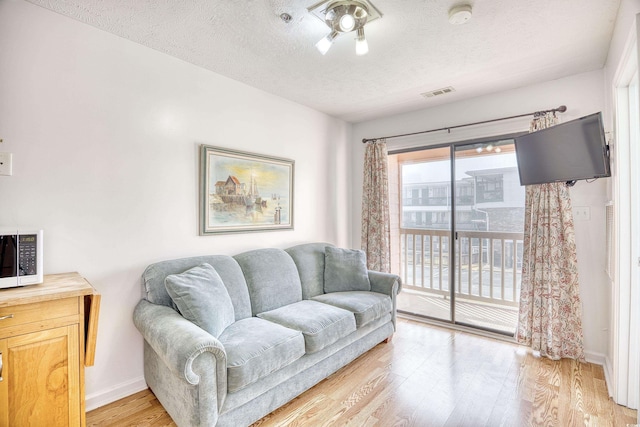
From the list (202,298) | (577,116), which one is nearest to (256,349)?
(202,298)

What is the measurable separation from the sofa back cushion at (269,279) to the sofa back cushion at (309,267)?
103 millimetres

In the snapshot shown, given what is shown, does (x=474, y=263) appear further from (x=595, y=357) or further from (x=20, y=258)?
(x=20, y=258)

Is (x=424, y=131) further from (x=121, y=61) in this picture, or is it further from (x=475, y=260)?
(x=121, y=61)

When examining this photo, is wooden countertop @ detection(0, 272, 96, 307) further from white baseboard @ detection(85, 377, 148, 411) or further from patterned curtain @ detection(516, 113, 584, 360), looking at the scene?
patterned curtain @ detection(516, 113, 584, 360)

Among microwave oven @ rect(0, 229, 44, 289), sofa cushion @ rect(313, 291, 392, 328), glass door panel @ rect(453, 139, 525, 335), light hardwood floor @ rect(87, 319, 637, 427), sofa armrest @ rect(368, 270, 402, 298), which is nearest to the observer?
microwave oven @ rect(0, 229, 44, 289)

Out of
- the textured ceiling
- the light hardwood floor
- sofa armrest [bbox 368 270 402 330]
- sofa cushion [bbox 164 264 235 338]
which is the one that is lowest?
the light hardwood floor

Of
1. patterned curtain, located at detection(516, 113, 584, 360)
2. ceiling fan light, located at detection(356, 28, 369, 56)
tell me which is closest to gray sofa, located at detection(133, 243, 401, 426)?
patterned curtain, located at detection(516, 113, 584, 360)

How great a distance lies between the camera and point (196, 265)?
240 centimetres

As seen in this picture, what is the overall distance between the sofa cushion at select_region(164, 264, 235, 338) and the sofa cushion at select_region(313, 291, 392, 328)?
96 cm

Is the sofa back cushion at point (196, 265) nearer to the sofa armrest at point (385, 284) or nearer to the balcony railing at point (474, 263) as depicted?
the sofa armrest at point (385, 284)

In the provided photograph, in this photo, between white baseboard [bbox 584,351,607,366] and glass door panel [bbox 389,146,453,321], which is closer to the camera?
white baseboard [bbox 584,351,607,366]

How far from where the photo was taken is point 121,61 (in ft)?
7.20

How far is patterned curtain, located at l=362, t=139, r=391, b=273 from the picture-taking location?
12.6ft

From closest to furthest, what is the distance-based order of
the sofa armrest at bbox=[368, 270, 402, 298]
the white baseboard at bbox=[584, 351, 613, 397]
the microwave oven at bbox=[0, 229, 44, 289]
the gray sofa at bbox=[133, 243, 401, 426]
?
the microwave oven at bbox=[0, 229, 44, 289] < the gray sofa at bbox=[133, 243, 401, 426] < the white baseboard at bbox=[584, 351, 613, 397] < the sofa armrest at bbox=[368, 270, 402, 298]
